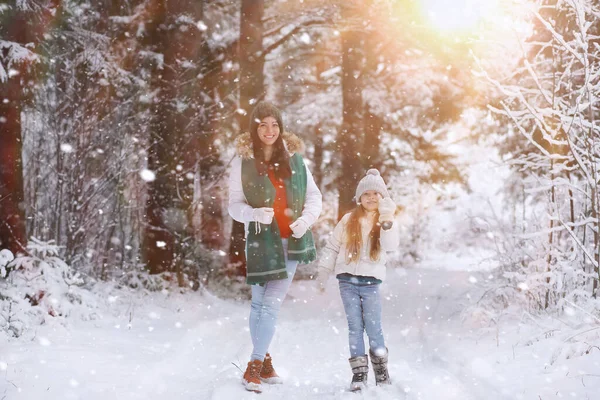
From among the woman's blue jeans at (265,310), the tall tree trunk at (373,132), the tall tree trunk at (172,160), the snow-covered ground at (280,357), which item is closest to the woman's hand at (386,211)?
the woman's blue jeans at (265,310)

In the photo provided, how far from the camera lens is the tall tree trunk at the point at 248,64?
1175 centimetres

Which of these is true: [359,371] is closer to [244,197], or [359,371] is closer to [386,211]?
[386,211]

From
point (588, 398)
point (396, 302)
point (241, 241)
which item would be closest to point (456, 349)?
point (588, 398)

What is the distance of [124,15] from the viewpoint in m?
10.7

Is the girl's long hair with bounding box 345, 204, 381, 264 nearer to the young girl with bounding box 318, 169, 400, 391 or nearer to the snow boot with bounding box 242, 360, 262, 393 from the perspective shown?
the young girl with bounding box 318, 169, 400, 391

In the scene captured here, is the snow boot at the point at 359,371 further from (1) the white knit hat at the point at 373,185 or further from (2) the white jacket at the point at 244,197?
(1) the white knit hat at the point at 373,185

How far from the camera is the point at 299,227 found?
15.9 feet

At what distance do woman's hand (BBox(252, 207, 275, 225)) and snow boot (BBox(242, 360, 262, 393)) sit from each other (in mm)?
1151

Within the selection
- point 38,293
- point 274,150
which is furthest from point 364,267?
point 38,293

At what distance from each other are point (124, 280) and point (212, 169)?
4779 mm

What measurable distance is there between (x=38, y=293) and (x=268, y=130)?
330cm

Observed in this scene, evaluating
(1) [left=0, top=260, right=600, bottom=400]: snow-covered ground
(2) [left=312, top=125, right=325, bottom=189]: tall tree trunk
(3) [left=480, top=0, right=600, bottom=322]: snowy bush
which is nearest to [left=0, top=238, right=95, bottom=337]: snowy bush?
(1) [left=0, top=260, right=600, bottom=400]: snow-covered ground

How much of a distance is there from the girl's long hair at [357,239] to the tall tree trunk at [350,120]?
8186mm

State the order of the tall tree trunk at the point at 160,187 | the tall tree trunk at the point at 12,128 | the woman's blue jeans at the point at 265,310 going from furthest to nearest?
the tall tree trunk at the point at 160,187 → the tall tree trunk at the point at 12,128 → the woman's blue jeans at the point at 265,310
